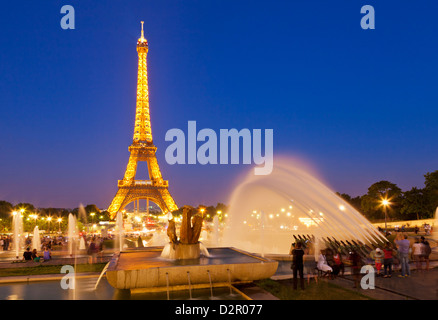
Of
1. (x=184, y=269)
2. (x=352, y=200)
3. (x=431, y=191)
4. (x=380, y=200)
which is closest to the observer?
(x=184, y=269)

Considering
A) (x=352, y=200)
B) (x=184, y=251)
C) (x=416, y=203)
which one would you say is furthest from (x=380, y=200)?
(x=184, y=251)

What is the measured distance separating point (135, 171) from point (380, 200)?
58.8 meters

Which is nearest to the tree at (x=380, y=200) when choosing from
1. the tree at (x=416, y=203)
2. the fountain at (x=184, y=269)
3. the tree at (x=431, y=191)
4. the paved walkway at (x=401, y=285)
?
the tree at (x=416, y=203)

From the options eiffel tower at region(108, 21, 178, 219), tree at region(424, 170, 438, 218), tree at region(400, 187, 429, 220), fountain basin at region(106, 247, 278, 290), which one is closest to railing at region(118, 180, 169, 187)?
eiffel tower at region(108, 21, 178, 219)

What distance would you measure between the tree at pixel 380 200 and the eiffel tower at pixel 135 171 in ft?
153

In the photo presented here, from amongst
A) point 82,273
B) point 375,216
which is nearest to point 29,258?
point 82,273

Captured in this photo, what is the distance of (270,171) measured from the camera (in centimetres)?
2611

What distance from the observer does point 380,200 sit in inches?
2857

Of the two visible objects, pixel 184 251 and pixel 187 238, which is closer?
pixel 184 251

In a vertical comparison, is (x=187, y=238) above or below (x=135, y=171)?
below

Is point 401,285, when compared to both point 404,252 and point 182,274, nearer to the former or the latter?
point 404,252
